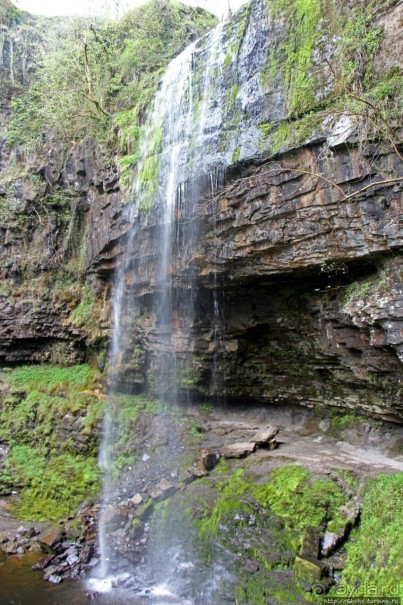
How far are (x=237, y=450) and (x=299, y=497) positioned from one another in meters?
2.21

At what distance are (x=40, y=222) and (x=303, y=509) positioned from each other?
13266mm

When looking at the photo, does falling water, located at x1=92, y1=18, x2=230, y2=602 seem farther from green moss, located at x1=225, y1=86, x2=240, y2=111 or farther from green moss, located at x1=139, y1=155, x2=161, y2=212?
green moss, located at x1=225, y1=86, x2=240, y2=111

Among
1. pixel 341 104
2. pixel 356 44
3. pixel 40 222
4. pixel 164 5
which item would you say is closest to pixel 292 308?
pixel 341 104

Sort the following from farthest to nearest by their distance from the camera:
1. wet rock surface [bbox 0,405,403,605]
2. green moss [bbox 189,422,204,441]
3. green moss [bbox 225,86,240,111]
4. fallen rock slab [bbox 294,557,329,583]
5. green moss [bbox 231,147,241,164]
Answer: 1. green moss [bbox 189,422,204,441]
2. green moss [bbox 225,86,240,111]
3. green moss [bbox 231,147,241,164]
4. wet rock surface [bbox 0,405,403,605]
5. fallen rock slab [bbox 294,557,329,583]

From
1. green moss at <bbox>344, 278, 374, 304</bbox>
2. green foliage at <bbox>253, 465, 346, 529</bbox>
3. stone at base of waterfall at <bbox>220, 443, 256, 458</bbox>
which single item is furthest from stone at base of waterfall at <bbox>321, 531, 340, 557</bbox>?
green moss at <bbox>344, 278, 374, 304</bbox>

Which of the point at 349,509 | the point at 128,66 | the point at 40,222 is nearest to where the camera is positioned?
the point at 349,509

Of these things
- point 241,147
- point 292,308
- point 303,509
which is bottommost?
point 303,509

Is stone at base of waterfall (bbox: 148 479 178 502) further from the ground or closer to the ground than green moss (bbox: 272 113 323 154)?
closer to the ground

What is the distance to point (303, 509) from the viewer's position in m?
6.92

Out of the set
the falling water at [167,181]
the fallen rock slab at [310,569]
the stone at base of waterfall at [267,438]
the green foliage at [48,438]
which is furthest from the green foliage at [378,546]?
the green foliage at [48,438]

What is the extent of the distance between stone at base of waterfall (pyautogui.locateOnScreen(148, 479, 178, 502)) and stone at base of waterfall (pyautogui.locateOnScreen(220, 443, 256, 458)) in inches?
54.2

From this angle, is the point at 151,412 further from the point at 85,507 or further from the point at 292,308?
the point at 292,308

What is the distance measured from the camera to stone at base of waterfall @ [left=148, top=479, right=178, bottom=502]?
8.42 m

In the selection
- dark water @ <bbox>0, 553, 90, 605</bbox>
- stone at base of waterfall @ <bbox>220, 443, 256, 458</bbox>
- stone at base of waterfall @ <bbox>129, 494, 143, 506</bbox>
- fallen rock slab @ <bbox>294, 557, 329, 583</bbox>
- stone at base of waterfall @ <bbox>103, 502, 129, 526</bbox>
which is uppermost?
stone at base of waterfall @ <bbox>220, 443, 256, 458</bbox>
